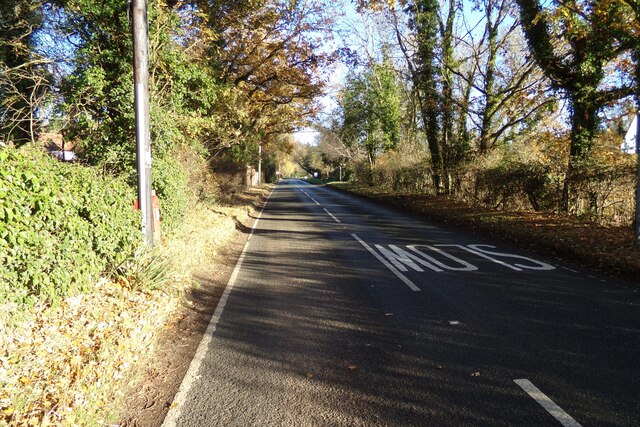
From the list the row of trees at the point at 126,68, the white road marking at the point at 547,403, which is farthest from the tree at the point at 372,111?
the white road marking at the point at 547,403

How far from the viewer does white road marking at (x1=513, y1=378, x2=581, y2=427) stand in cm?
316

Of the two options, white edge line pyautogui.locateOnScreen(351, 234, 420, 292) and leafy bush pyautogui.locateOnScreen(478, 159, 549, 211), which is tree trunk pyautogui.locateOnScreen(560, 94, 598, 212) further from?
white edge line pyautogui.locateOnScreen(351, 234, 420, 292)

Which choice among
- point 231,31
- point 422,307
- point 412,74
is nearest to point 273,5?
point 231,31

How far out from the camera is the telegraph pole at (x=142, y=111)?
6848 mm

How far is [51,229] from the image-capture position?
A: 451 cm

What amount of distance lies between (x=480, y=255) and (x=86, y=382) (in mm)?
8176

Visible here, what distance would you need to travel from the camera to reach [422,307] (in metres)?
5.86

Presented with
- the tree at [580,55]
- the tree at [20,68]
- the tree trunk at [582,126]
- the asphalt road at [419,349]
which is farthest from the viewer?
the tree trunk at [582,126]

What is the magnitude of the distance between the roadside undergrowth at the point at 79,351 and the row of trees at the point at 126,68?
197 inches

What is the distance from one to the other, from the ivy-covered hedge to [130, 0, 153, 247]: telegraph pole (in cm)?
73

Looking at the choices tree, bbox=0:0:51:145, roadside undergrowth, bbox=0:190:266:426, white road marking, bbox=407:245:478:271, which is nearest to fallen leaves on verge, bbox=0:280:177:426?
roadside undergrowth, bbox=0:190:266:426

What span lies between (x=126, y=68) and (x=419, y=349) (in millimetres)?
8943

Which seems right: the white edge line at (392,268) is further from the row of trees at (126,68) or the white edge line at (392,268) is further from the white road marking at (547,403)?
the row of trees at (126,68)

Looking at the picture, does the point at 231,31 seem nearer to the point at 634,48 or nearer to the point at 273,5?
the point at 273,5
